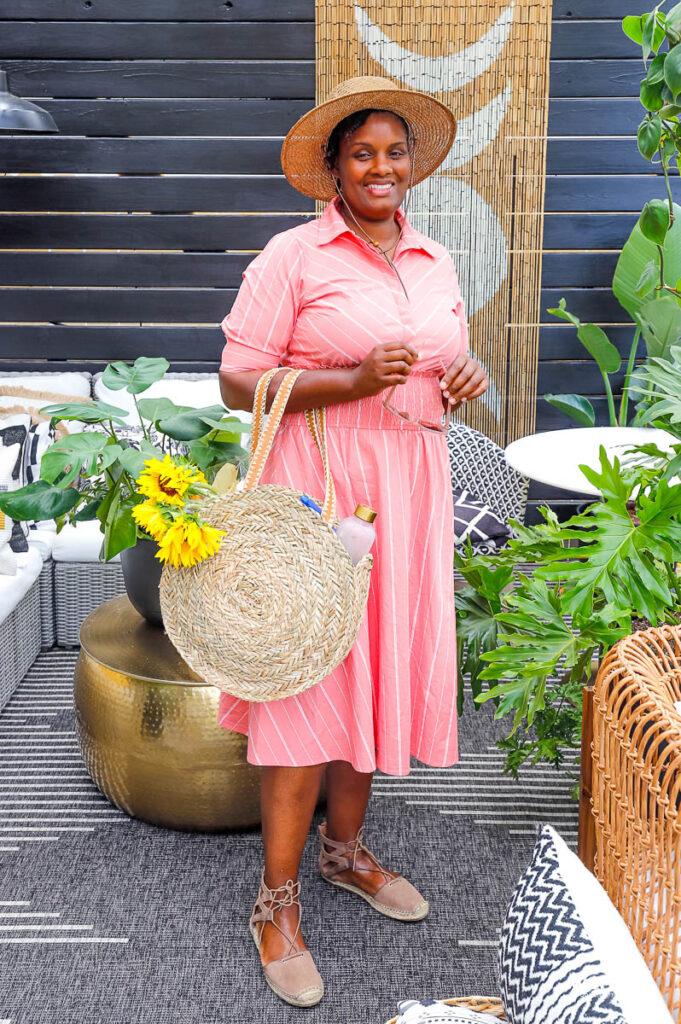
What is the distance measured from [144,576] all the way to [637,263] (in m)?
2.59

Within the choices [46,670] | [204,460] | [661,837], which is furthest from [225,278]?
[661,837]

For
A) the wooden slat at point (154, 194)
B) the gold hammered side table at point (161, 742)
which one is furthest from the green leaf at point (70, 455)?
the wooden slat at point (154, 194)

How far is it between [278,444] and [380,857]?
41.6 inches

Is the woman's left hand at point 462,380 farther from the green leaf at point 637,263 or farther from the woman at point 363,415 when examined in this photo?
the green leaf at point 637,263

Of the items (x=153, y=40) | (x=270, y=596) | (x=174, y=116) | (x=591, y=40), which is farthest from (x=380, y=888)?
(x=591, y=40)

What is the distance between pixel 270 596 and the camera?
152 cm

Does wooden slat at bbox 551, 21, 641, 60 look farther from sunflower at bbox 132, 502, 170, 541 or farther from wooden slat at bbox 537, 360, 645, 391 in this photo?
sunflower at bbox 132, 502, 170, 541

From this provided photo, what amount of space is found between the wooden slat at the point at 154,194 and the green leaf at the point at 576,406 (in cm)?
132

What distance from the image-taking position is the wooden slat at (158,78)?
3.89 meters

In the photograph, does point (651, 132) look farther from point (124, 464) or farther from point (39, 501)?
point (39, 501)

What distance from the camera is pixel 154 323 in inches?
163

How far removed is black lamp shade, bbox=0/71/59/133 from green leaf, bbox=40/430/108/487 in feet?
5.79

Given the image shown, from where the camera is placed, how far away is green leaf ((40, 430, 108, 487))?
205 cm

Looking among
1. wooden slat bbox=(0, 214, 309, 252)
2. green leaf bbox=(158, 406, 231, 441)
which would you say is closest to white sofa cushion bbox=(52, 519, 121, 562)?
green leaf bbox=(158, 406, 231, 441)
